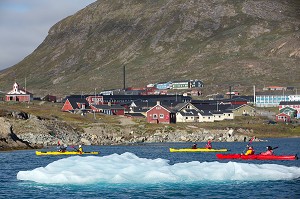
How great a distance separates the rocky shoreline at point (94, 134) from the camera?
111562mm

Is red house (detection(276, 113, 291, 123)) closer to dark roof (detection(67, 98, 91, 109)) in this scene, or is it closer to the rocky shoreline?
the rocky shoreline

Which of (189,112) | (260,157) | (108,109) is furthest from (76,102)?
(260,157)

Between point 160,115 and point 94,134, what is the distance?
116 feet

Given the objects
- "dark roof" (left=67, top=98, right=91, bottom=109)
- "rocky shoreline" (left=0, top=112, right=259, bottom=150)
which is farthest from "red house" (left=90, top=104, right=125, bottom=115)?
"rocky shoreline" (left=0, top=112, right=259, bottom=150)

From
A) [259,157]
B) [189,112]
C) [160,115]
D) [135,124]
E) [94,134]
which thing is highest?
[189,112]

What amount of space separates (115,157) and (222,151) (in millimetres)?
36055

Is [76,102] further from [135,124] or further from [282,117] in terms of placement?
[282,117]

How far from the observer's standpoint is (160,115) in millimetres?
156250

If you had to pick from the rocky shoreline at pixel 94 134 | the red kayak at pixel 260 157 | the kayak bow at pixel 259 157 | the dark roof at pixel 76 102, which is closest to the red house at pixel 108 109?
the dark roof at pixel 76 102

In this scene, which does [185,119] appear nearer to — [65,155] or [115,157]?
[65,155]

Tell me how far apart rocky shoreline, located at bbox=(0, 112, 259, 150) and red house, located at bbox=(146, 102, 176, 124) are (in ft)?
51.4

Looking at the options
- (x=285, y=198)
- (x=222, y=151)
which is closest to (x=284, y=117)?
(x=222, y=151)

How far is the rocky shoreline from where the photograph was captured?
111562 mm

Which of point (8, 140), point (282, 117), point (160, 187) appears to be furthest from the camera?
point (282, 117)
